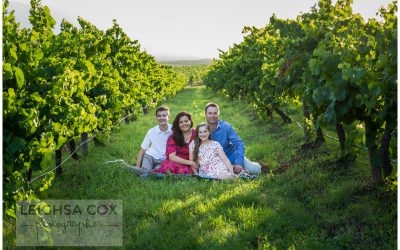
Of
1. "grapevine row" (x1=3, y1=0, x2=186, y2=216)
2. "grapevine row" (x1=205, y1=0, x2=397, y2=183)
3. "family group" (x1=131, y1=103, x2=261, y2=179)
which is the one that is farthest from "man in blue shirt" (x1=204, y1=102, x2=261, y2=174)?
"grapevine row" (x1=3, y1=0, x2=186, y2=216)

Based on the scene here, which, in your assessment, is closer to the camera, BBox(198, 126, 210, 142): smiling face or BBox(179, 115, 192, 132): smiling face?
BBox(198, 126, 210, 142): smiling face

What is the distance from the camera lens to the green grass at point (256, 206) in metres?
4.57

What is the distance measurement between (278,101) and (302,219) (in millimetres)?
6944

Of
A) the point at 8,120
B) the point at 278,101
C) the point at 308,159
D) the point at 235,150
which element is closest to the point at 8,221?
the point at 8,120

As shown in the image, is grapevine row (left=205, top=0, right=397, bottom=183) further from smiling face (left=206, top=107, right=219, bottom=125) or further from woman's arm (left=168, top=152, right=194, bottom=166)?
woman's arm (left=168, top=152, right=194, bottom=166)

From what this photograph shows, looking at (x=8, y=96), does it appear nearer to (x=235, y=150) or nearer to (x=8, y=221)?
(x=8, y=221)

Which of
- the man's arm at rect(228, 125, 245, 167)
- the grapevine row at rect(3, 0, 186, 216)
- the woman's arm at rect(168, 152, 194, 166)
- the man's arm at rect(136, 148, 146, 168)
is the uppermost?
the grapevine row at rect(3, 0, 186, 216)

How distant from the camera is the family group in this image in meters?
7.47

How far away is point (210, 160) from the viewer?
24.6ft

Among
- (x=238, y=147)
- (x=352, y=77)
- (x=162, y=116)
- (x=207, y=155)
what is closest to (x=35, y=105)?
(x=352, y=77)

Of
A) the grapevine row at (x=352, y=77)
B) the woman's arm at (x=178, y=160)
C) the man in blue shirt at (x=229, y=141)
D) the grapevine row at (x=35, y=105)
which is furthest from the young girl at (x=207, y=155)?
the grapevine row at (x=35, y=105)

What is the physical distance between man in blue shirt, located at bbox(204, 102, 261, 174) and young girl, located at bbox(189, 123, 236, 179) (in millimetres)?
320

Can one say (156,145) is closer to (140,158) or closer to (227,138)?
(140,158)

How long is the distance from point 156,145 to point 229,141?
1.33m
